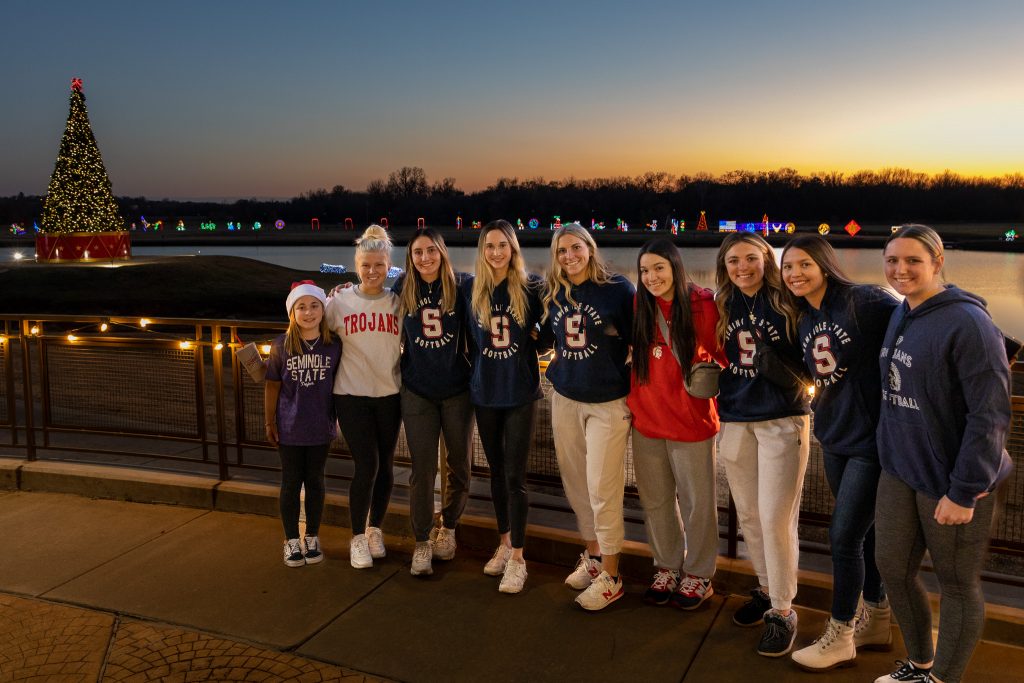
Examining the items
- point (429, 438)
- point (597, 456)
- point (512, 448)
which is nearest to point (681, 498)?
point (597, 456)

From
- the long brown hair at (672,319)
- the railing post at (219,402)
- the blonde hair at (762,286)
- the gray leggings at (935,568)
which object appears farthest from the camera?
the railing post at (219,402)

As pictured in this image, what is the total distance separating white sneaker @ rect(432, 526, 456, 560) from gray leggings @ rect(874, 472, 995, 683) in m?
2.46

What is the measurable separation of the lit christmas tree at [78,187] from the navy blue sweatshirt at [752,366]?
33209mm

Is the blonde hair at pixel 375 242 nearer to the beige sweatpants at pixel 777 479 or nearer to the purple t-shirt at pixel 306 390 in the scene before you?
the purple t-shirt at pixel 306 390

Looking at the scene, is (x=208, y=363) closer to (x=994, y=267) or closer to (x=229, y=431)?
(x=229, y=431)

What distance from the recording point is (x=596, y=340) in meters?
4.00

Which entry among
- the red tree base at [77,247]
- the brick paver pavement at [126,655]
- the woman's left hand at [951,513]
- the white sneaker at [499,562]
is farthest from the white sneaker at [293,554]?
the red tree base at [77,247]

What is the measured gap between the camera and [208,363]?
16.0 meters

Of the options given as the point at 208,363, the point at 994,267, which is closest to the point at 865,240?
the point at 994,267

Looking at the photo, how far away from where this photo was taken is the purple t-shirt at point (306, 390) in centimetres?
464

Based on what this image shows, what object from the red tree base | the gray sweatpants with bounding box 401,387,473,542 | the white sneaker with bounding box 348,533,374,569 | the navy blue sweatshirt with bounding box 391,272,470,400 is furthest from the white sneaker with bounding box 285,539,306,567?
the red tree base

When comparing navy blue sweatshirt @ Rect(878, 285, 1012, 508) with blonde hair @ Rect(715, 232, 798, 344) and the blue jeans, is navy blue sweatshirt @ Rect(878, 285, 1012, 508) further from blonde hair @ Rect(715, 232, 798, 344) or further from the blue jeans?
blonde hair @ Rect(715, 232, 798, 344)

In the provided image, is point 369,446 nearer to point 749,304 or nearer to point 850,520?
point 749,304

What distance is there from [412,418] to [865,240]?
174m
